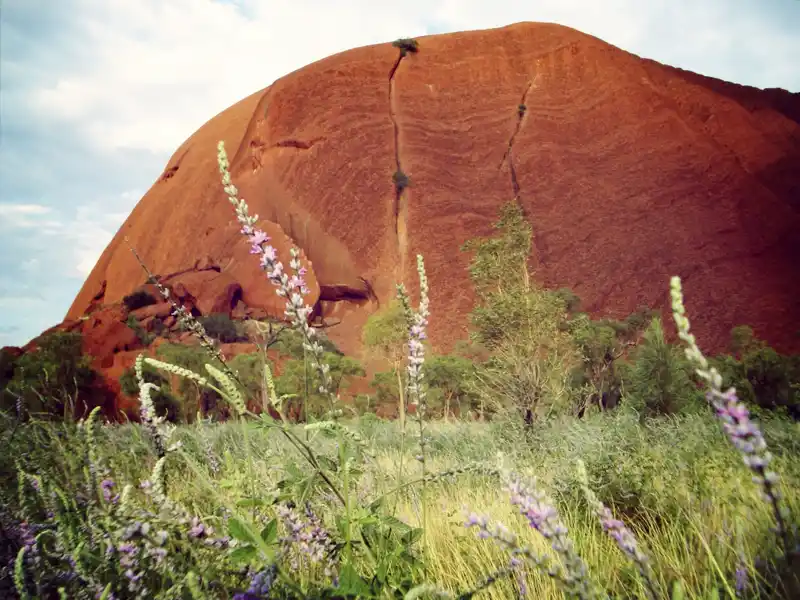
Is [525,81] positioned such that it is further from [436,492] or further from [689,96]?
[436,492]

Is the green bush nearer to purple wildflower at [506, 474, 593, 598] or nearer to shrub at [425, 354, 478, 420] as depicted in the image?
shrub at [425, 354, 478, 420]

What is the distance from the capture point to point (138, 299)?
34781 millimetres

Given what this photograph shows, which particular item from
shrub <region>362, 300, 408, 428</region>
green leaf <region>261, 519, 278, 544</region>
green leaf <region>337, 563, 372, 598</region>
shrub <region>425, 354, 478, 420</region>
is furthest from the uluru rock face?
green leaf <region>337, 563, 372, 598</region>

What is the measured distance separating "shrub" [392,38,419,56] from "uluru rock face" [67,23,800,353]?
0.75m

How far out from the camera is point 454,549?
2.52m

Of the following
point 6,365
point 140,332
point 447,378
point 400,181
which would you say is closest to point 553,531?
point 447,378

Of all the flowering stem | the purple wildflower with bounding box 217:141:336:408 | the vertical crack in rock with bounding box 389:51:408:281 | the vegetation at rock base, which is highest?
the vertical crack in rock with bounding box 389:51:408:281

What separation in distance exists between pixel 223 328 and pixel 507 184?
65.0ft

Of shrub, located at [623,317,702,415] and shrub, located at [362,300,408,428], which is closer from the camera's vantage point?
shrub, located at [623,317,702,415]

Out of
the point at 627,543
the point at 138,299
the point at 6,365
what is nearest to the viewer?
the point at 627,543

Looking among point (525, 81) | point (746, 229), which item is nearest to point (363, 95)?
point (525, 81)

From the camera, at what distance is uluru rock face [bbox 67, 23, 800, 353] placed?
102 feet

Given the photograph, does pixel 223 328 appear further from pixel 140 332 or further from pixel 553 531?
pixel 553 531

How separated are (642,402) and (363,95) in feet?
110
